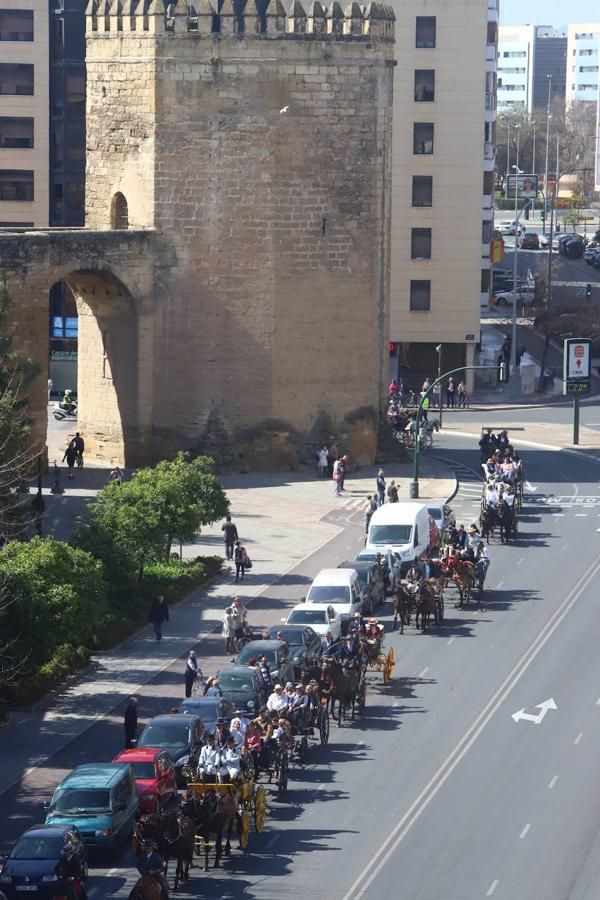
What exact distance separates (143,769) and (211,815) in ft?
8.22

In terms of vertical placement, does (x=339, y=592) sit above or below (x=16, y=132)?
below

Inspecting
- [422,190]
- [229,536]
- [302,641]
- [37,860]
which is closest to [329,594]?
[302,641]

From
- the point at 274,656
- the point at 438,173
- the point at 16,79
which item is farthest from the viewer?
the point at 16,79

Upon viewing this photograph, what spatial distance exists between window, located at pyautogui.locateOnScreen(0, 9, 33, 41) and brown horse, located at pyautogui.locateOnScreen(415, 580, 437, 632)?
47.7 metres

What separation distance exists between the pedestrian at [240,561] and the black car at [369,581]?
2.72 metres

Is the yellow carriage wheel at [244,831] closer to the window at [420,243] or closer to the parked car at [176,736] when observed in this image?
the parked car at [176,736]

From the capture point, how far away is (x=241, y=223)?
62750mm

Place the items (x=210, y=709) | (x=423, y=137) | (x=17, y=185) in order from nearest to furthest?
(x=210, y=709) → (x=423, y=137) → (x=17, y=185)

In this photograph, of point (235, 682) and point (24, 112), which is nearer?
point (235, 682)

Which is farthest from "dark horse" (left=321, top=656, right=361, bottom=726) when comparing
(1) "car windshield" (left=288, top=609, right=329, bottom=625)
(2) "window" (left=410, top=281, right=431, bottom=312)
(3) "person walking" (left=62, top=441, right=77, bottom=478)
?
(2) "window" (left=410, top=281, right=431, bottom=312)

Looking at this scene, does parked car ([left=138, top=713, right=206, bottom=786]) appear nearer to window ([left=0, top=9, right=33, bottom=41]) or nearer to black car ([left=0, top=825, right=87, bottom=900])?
black car ([left=0, top=825, right=87, bottom=900])

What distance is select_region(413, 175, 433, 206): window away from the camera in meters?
84.4

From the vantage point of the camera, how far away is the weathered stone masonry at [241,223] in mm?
62188

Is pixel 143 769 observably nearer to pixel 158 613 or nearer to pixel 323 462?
pixel 158 613
